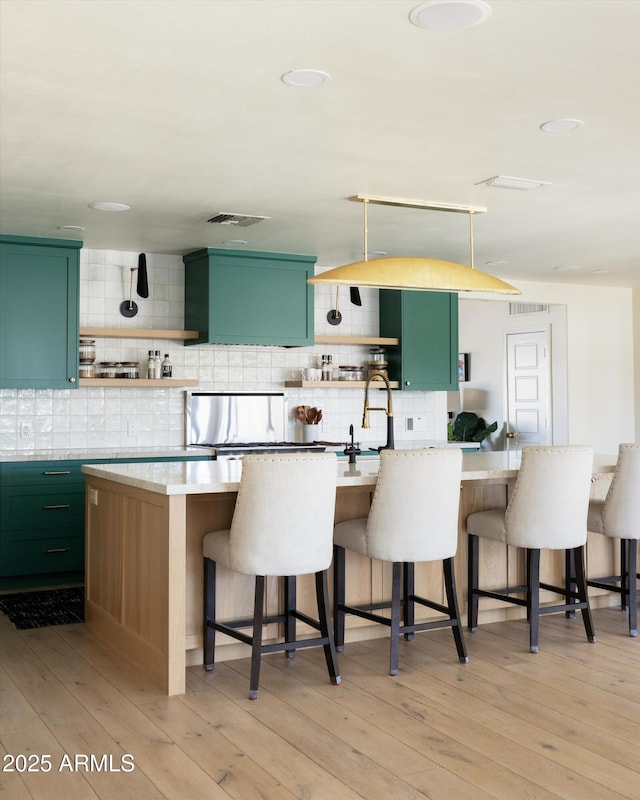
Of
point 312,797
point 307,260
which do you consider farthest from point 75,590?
point 312,797

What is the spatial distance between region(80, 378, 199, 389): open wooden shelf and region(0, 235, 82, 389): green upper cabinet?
170 mm

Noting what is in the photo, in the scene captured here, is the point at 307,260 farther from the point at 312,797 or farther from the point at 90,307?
the point at 312,797

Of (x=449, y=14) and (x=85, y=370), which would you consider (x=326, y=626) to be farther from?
(x=85, y=370)

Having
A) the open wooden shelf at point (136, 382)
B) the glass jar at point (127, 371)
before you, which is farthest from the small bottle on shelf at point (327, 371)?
the glass jar at point (127, 371)

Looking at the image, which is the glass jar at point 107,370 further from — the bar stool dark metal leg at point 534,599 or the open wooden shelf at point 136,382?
the bar stool dark metal leg at point 534,599

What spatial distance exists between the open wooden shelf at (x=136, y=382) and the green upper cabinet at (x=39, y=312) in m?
0.17

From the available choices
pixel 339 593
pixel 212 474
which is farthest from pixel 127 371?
pixel 339 593

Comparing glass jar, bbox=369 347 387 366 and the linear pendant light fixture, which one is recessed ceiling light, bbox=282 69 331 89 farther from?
glass jar, bbox=369 347 387 366

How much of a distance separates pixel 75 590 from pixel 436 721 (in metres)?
3.33

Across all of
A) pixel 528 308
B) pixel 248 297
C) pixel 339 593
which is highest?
pixel 528 308

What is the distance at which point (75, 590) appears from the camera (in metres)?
5.89

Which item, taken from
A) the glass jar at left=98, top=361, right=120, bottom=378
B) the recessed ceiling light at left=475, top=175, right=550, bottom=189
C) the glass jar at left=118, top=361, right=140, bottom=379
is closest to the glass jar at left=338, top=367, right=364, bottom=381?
the glass jar at left=118, top=361, right=140, bottom=379

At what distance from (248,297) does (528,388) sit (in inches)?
153

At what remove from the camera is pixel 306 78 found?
10.6 feet
